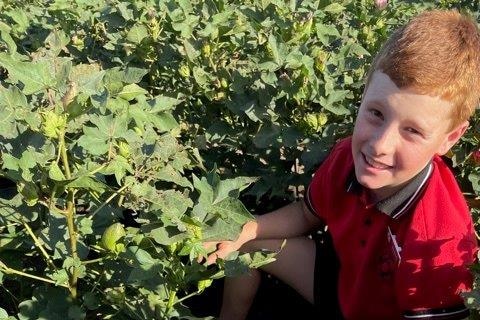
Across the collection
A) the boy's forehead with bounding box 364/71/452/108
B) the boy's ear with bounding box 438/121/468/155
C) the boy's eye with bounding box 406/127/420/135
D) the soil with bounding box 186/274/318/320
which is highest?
the boy's forehead with bounding box 364/71/452/108

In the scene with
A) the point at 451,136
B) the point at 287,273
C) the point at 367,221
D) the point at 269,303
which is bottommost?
the point at 269,303

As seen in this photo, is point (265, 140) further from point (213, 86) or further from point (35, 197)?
point (35, 197)

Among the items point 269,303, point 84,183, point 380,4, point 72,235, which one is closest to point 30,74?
point 84,183

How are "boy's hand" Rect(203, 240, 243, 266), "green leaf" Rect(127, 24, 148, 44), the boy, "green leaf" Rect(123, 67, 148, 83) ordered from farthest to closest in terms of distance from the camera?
"green leaf" Rect(127, 24, 148, 44) → "boy's hand" Rect(203, 240, 243, 266) → the boy → "green leaf" Rect(123, 67, 148, 83)

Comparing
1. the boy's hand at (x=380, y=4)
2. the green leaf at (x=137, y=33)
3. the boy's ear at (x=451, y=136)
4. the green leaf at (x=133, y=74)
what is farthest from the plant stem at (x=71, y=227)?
the boy's hand at (x=380, y=4)

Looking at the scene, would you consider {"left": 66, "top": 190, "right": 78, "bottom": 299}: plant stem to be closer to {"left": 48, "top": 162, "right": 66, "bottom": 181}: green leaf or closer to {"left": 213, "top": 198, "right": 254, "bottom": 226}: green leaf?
{"left": 48, "top": 162, "right": 66, "bottom": 181}: green leaf

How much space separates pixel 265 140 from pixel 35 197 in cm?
95

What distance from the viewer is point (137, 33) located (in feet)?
7.41

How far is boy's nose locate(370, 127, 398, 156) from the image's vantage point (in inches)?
60.1

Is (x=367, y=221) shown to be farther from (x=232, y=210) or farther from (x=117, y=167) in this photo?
(x=117, y=167)

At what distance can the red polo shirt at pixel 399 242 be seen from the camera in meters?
1.53

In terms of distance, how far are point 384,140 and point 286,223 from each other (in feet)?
2.11

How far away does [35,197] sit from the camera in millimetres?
1264

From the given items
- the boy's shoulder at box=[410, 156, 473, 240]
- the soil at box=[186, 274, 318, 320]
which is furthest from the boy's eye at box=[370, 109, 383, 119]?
the soil at box=[186, 274, 318, 320]
